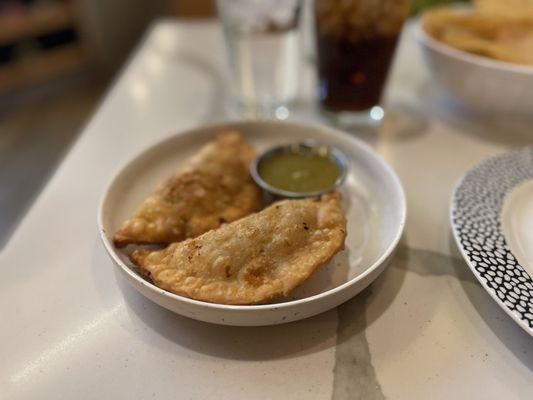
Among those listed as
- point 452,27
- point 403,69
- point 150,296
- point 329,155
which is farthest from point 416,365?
point 403,69

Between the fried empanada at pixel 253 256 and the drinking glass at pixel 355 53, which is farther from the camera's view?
the drinking glass at pixel 355 53

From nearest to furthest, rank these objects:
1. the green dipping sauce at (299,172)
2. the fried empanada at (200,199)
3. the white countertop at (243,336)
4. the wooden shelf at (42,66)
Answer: the white countertop at (243,336)
the fried empanada at (200,199)
the green dipping sauce at (299,172)
the wooden shelf at (42,66)

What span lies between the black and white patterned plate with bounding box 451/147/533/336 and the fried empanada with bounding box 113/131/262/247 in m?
0.48

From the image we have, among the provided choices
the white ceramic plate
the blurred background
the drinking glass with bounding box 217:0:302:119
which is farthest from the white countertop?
the blurred background

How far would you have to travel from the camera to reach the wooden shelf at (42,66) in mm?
3586

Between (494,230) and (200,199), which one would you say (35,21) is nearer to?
(200,199)

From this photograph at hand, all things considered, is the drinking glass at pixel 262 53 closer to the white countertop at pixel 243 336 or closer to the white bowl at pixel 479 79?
the white bowl at pixel 479 79

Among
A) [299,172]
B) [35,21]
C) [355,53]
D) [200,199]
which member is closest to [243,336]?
[200,199]

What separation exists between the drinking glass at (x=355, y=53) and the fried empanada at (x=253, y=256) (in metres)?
0.61

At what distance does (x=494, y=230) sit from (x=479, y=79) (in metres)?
0.59

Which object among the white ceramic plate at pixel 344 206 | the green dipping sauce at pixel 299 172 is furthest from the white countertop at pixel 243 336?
the green dipping sauce at pixel 299 172

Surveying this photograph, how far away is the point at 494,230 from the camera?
3.28ft

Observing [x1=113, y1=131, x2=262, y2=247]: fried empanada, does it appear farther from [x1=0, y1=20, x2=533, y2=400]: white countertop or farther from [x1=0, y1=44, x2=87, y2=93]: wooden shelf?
[x1=0, y1=44, x2=87, y2=93]: wooden shelf

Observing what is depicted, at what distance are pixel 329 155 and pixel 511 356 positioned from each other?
635 mm
